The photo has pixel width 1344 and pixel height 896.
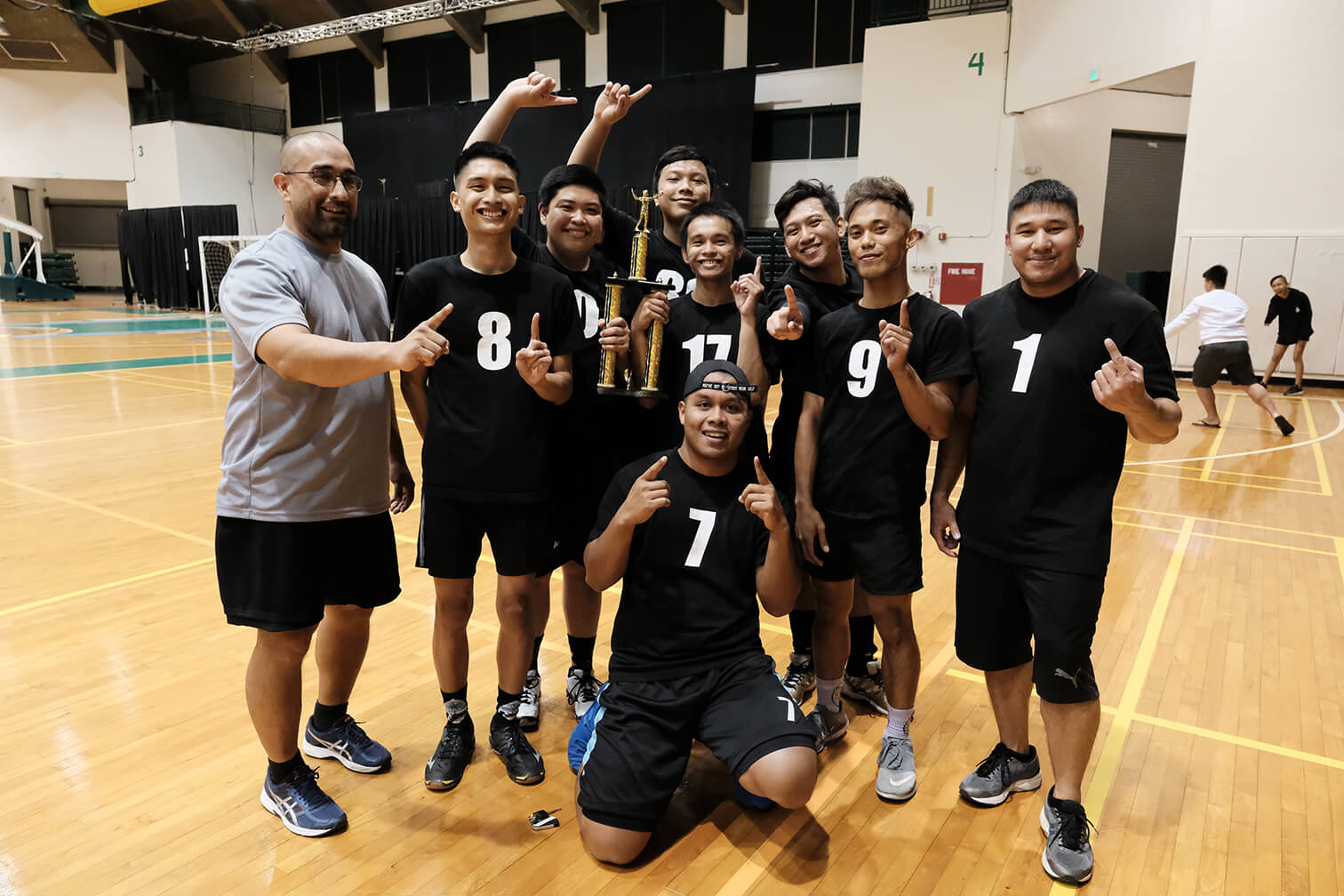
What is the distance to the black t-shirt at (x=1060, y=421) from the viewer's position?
2.58 meters

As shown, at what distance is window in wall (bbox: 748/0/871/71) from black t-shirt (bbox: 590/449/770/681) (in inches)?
686

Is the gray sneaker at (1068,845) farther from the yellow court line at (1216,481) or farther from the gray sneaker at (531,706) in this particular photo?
the yellow court line at (1216,481)

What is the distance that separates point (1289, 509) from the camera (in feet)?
23.3

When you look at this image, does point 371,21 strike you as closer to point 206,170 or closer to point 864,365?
point 206,170

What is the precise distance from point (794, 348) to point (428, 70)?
24.1 meters

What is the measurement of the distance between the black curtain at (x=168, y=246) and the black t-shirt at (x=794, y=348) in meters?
28.3

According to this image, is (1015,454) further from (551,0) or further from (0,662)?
(551,0)

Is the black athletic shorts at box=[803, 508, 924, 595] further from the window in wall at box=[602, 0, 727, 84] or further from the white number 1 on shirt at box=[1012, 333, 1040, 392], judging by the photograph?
the window in wall at box=[602, 0, 727, 84]

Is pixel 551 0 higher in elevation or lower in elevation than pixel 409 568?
higher

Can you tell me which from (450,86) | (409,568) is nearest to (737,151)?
(450,86)

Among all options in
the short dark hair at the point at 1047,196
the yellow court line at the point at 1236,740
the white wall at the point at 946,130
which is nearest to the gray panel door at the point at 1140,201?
the white wall at the point at 946,130

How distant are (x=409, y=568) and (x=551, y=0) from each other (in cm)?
2022

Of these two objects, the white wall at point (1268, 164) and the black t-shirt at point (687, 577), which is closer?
the black t-shirt at point (687, 577)

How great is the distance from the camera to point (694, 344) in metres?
3.22
